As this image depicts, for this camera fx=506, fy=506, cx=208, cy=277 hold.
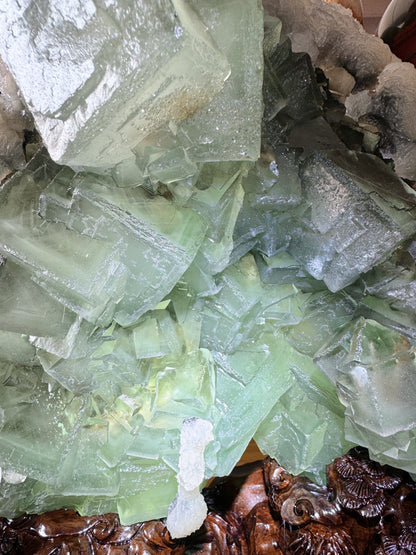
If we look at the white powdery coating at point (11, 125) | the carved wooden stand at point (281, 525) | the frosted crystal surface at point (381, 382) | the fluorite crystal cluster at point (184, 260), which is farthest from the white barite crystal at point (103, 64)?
the carved wooden stand at point (281, 525)

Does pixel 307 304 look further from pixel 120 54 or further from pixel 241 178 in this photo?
pixel 120 54

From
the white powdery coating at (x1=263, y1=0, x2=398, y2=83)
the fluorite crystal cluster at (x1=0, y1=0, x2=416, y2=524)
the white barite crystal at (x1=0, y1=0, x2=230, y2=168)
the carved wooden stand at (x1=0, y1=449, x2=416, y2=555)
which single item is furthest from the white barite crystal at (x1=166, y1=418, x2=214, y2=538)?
the white powdery coating at (x1=263, y1=0, x2=398, y2=83)

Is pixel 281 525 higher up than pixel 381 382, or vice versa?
pixel 381 382

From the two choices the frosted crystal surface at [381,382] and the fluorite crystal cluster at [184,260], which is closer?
the fluorite crystal cluster at [184,260]

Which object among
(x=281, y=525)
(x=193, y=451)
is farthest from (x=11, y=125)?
(x=281, y=525)

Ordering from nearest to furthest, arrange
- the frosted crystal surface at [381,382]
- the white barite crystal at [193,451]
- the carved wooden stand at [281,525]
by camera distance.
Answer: the frosted crystal surface at [381,382] → the white barite crystal at [193,451] → the carved wooden stand at [281,525]

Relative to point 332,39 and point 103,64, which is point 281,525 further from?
point 332,39

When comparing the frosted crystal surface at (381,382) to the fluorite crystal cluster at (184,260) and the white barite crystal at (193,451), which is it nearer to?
the fluorite crystal cluster at (184,260)

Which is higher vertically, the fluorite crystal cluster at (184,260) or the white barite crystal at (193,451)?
the fluorite crystal cluster at (184,260)

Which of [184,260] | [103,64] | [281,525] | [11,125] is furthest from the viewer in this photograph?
[281,525]
